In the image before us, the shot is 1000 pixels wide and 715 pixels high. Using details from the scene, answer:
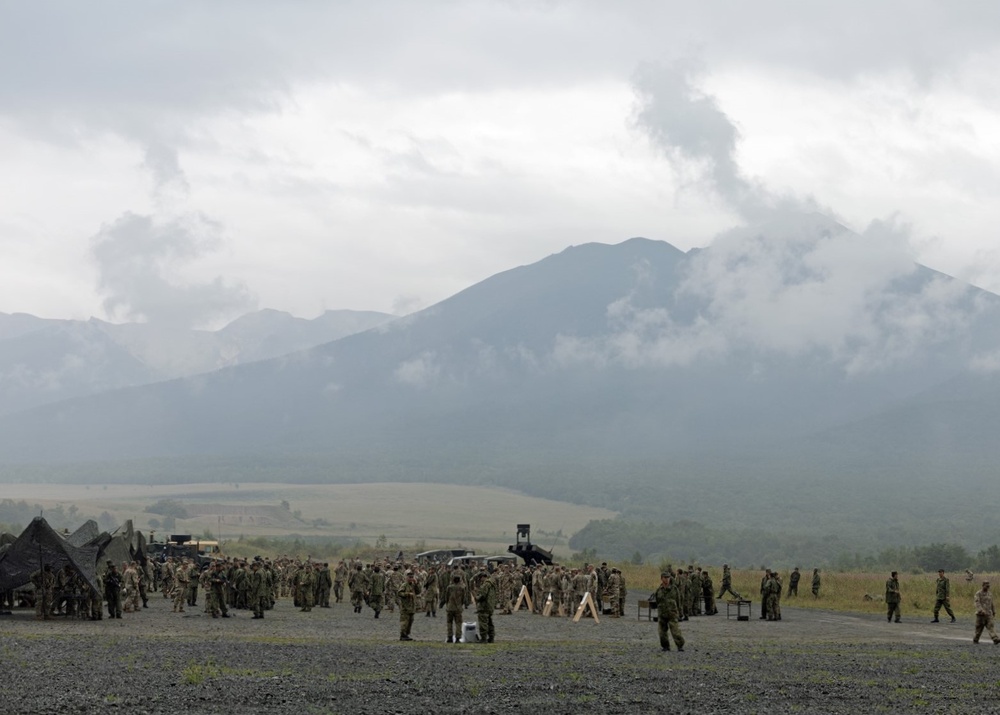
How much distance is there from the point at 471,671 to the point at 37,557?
1637 cm

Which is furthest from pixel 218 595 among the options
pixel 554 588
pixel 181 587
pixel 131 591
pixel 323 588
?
pixel 554 588

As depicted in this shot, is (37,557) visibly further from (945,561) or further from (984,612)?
(945,561)

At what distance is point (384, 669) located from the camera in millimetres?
23719

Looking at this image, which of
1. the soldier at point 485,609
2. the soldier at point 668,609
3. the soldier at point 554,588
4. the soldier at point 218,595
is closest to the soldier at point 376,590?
the soldier at point 218,595

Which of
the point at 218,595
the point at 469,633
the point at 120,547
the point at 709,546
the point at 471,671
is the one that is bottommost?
the point at 471,671

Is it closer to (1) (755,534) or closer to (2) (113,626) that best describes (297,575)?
(2) (113,626)

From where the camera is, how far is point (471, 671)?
23.7 metres

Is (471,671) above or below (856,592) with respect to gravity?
below

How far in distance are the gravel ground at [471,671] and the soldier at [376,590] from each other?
16.6ft

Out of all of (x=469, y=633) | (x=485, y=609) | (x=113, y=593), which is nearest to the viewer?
(x=485, y=609)

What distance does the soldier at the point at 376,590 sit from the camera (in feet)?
131

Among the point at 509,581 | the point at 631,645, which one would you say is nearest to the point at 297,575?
the point at 509,581

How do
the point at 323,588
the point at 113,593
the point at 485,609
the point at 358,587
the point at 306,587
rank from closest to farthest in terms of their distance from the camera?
the point at 485,609 → the point at 113,593 → the point at 358,587 → the point at 306,587 → the point at 323,588

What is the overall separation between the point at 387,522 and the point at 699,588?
141266 millimetres
